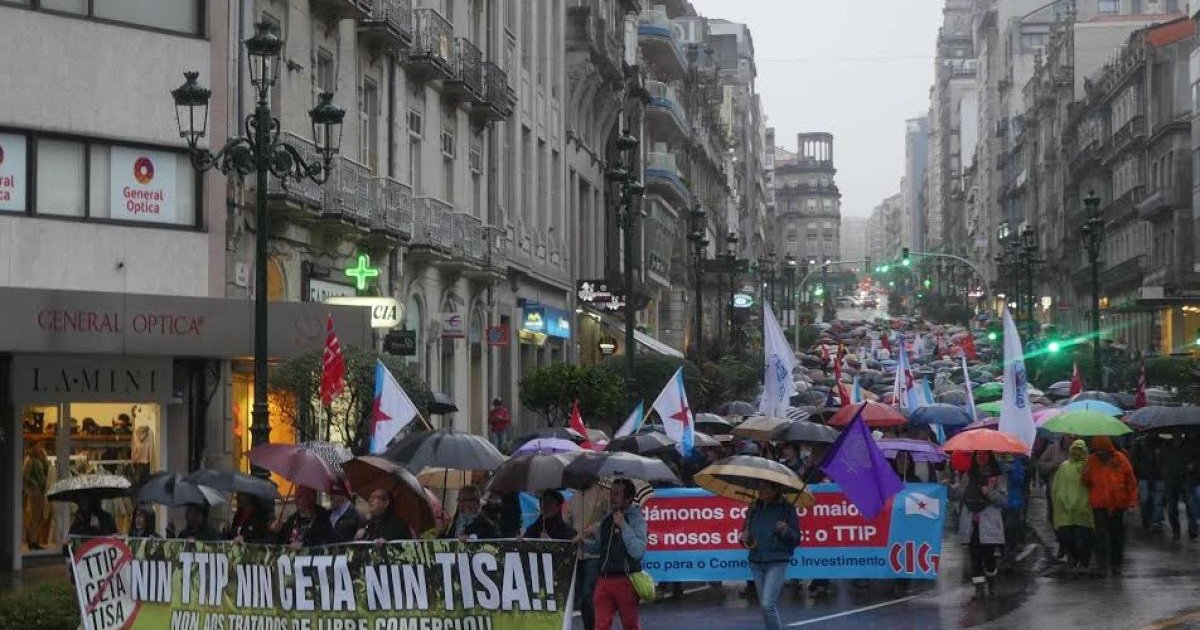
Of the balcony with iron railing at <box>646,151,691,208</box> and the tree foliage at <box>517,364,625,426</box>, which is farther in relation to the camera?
the balcony with iron railing at <box>646,151,691,208</box>

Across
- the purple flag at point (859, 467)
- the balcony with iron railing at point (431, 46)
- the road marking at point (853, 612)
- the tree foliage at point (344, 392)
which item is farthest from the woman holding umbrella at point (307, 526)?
the balcony with iron railing at point (431, 46)

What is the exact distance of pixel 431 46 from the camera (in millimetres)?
34562

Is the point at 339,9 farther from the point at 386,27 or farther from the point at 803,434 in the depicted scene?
the point at 803,434

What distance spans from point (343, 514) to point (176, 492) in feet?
4.94

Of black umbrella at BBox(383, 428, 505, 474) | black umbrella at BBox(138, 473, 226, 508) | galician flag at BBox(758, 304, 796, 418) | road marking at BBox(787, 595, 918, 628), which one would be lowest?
road marking at BBox(787, 595, 918, 628)

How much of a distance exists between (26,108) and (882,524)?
39.0 feet

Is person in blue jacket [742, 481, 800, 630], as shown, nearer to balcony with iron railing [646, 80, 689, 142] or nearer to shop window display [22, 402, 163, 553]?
shop window display [22, 402, 163, 553]

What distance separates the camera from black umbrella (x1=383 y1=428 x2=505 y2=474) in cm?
1520

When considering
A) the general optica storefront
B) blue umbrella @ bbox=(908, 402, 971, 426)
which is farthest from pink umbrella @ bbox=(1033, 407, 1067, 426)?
the general optica storefront

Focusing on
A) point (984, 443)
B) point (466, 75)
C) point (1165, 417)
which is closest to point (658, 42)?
point (466, 75)

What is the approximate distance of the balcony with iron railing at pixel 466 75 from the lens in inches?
1443

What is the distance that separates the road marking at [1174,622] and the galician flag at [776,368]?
8.35 meters

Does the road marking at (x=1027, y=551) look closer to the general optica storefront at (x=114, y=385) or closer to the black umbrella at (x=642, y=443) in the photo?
the black umbrella at (x=642, y=443)

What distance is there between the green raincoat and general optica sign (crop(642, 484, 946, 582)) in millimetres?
1919
